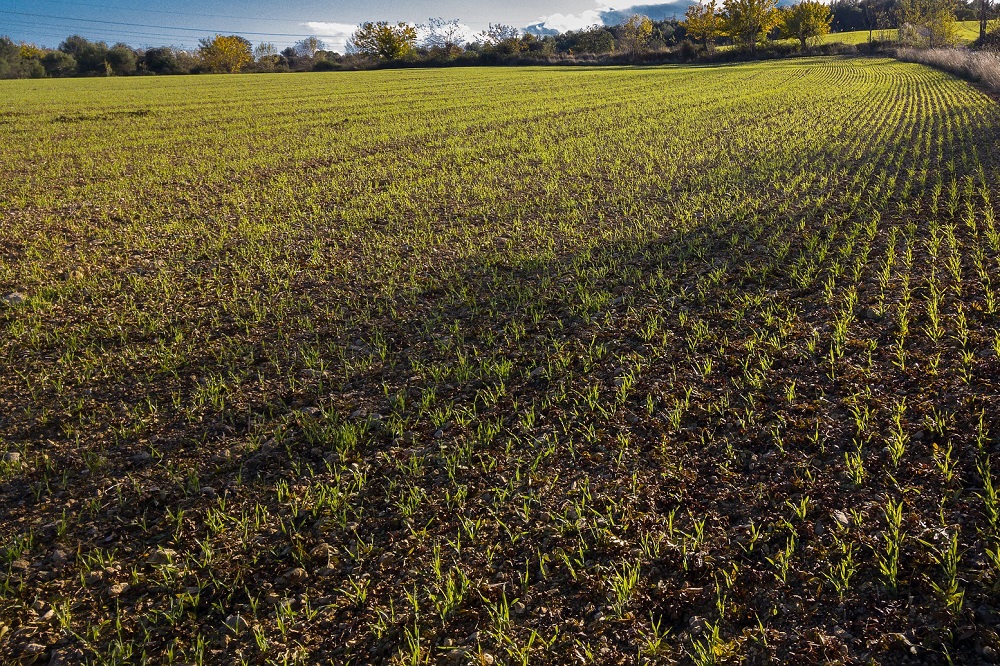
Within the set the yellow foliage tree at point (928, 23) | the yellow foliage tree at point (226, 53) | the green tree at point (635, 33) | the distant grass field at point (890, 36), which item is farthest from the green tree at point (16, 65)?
the yellow foliage tree at point (928, 23)

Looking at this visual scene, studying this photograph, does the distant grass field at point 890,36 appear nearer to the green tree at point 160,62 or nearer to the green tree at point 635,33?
the green tree at point 635,33

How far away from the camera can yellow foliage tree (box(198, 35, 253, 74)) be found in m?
98.9

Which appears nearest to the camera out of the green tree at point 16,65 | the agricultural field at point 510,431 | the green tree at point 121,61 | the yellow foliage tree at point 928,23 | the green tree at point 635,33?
the agricultural field at point 510,431

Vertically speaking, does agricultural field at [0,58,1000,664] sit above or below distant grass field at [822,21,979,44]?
below

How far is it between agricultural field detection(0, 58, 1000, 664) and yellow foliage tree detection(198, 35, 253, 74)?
102 metres

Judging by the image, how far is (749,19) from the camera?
3120 inches

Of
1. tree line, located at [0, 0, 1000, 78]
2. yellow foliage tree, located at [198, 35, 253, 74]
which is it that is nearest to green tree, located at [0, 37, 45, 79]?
tree line, located at [0, 0, 1000, 78]

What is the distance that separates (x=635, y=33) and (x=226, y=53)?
236 feet

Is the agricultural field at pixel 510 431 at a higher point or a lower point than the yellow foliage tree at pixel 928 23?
lower

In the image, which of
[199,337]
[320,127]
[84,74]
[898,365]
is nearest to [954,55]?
[320,127]

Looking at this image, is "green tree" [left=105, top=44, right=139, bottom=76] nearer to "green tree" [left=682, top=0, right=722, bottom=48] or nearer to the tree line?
the tree line

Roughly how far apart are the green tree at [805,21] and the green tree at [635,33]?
24.4 m

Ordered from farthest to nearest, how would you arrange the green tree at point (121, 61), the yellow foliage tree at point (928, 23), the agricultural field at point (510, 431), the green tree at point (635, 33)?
1. the green tree at point (635, 33)
2. the green tree at point (121, 61)
3. the yellow foliage tree at point (928, 23)
4. the agricultural field at point (510, 431)

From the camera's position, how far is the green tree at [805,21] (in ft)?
262
